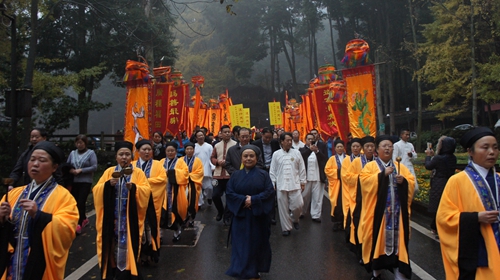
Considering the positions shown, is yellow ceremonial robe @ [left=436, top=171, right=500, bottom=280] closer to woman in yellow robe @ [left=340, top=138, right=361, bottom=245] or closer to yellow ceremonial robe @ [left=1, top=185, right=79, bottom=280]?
woman in yellow robe @ [left=340, top=138, right=361, bottom=245]

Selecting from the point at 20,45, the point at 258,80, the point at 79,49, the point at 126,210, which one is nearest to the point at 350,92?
the point at 126,210

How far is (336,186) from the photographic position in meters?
6.66

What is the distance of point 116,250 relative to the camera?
3867 millimetres

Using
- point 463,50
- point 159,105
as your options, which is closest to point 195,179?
point 159,105

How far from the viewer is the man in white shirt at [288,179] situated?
636 centimetres

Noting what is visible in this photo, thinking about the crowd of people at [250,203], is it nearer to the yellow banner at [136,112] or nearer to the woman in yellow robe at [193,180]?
the woman in yellow robe at [193,180]

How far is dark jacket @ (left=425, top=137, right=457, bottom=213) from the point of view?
5.73 metres

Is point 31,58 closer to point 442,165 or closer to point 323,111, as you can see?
point 323,111

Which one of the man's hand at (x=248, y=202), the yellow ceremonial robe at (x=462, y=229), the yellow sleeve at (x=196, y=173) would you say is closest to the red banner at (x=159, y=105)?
the yellow sleeve at (x=196, y=173)

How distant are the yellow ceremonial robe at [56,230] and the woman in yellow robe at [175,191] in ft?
9.80

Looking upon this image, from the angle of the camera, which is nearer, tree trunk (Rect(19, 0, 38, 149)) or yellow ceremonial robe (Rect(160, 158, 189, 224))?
yellow ceremonial robe (Rect(160, 158, 189, 224))

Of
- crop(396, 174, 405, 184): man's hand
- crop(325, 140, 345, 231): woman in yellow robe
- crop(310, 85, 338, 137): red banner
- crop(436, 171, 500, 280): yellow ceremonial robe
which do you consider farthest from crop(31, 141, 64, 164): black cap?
crop(310, 85, 338, 137): red banner

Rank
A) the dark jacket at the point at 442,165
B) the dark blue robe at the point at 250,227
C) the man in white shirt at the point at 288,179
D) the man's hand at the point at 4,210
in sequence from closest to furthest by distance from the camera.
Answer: the man's hand at the point at 4,210 < the dark blue robe at the point at 250,227 < the dark jacket at the point at 442,165 < the man in white shirt at the point at 288,179

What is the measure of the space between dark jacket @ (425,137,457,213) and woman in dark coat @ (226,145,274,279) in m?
3.17
